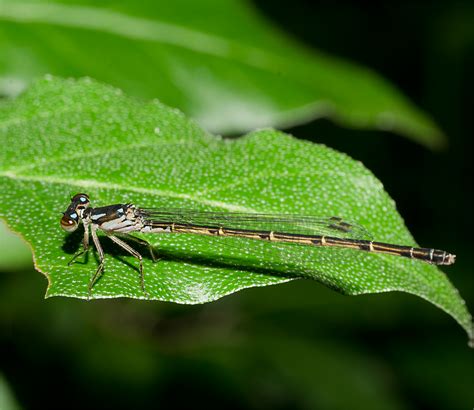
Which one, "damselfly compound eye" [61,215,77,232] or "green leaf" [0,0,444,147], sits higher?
"green leaf" [0,0,444,147]

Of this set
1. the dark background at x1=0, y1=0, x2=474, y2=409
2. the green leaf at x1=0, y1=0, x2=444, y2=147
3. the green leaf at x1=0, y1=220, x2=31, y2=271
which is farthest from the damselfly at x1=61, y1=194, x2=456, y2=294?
the dark background at x1=0, y1=0, x2=474, y2=409

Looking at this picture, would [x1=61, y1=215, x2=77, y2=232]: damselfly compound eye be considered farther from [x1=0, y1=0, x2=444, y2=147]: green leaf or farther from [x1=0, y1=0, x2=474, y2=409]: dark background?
[x1=0, y1=0, x2=474, y2=409]: dark background

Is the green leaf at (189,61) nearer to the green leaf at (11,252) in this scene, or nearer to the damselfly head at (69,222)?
the green leaf at (11,252)

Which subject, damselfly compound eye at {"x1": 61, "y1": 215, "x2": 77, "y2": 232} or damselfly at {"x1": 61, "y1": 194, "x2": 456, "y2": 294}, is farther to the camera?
damselfly compound eye at {"x1": 61, "y1": 215, "x2": 77, "y2": 232}

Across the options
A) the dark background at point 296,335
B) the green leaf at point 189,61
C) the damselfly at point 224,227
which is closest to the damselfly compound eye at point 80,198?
the damselfly at point 224,227

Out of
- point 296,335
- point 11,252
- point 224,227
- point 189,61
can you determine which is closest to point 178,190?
point 224,227

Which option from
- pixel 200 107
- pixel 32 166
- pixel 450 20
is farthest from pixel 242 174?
pixel 450 20
